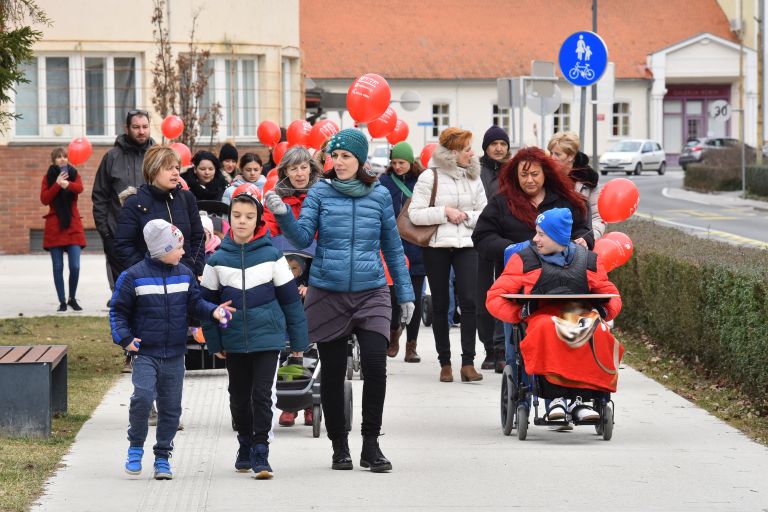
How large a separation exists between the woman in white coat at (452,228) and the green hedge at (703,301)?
1.74 meters

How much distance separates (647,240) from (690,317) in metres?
3.30

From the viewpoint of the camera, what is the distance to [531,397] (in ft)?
30.3

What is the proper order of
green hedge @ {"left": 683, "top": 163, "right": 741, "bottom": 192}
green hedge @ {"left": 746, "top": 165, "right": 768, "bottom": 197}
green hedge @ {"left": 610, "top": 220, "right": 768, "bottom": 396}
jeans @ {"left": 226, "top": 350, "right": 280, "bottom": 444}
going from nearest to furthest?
jeans @ {"left": 226, "top": 350, "right": 280, "bottom": 444}, green hedge @ {"left": 610, "top": 220, "right": 768, "bottom": 396}, green hedge @ {"left": 746, "top": 165, "right": 768, "bottom": 197}, green hedge @ {"left": 683, "top": 163, "right": 741, "bottom": 192}

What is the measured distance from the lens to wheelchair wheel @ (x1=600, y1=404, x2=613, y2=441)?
8.98 m

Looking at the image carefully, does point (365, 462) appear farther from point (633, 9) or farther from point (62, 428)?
point (633, 9)

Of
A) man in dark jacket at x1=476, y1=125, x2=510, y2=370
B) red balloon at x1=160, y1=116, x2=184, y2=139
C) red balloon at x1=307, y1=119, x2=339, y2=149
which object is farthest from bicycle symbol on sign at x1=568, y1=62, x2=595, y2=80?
man in dark jacket at x1=476, y1=125, x2=510, y2=370

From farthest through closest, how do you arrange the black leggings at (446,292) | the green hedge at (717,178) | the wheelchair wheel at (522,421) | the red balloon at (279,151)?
the green hedge at (717,178) < the red balloon at (279,151) < the black leggings at (446,292) < the wheelchair wheel at (522,421)

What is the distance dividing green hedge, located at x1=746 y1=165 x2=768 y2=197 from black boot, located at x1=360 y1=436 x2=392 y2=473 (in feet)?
126

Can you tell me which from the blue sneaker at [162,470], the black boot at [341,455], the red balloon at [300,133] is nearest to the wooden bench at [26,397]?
the blue sneaker at [162,470]

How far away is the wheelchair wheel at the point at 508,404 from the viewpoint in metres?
9.19

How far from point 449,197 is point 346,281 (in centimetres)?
410

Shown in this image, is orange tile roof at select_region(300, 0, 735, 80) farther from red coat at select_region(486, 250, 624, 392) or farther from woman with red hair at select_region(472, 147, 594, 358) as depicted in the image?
red coat at select_region(486, 250, 624, 392)

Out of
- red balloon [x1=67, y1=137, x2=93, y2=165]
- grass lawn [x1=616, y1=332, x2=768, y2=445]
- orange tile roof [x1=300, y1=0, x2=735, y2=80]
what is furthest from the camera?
orange tile roof [x1=300, y1=0, x2=735, y2=80]

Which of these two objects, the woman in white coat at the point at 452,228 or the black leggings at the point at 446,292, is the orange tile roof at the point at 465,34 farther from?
the black leggings at the point at 446,292
